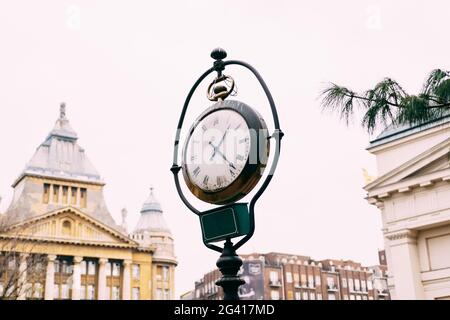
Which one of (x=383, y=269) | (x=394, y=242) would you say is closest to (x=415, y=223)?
(x=394, y=242)

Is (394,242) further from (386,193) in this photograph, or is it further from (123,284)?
(123,284)

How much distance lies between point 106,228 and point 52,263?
6487 millimetres

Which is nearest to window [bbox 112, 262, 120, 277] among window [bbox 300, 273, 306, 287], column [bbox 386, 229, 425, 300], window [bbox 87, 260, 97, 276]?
window [bbox 87, 260, 97, 276]

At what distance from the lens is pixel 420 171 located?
2252 centimetres

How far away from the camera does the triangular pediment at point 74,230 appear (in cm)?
6156

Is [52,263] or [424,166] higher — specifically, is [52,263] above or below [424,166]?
above

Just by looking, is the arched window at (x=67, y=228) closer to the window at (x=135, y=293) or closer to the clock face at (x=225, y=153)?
the window at (x=135, y=293)

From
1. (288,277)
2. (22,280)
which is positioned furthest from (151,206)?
(22,280)

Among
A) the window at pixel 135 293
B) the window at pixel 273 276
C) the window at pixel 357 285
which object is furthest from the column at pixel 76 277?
the window at pixel 357 285

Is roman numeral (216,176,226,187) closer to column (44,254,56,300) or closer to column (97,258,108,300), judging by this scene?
column (44,254,56,300)

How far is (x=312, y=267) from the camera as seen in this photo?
89.1 m

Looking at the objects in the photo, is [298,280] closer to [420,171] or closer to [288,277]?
[288,277]

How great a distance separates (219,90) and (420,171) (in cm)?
1892

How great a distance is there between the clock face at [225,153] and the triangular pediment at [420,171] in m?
17.5
